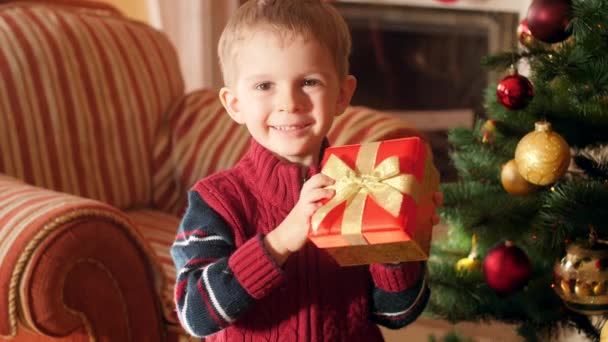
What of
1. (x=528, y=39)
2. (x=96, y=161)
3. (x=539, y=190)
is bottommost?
(x=96, y=161)

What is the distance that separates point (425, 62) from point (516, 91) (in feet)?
5.89

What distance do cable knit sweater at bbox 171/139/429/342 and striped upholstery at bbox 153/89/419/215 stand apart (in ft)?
2.92

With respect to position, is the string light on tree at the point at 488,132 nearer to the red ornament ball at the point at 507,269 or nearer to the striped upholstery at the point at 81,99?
the red ornament ball at the point at 507,269

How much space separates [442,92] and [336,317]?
214 centimetres

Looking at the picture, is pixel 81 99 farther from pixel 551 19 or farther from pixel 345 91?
pixel 551 19

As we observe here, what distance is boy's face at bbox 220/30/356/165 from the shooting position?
3.10ft

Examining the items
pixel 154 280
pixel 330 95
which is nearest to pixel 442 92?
pixel 154 280

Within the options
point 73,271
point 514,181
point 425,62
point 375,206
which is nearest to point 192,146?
point 73,271

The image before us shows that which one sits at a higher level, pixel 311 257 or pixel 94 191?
pixel 311 257

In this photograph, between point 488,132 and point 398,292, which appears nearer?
point 398,292

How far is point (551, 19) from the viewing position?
122 centimetres

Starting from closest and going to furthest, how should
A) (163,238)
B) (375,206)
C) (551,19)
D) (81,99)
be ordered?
(375,206), (551,19), (163,238), (81,99)

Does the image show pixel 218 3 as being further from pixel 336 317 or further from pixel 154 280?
pixel 336 317

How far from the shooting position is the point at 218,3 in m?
2.69
